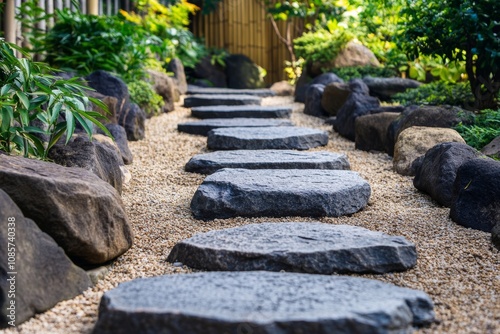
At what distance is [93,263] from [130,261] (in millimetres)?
173

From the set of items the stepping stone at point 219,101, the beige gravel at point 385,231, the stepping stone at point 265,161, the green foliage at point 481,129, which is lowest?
the beige gravel at point 385,231

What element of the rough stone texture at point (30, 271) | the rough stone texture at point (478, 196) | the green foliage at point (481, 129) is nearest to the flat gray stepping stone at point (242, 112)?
the green foliage at point (481, 129)

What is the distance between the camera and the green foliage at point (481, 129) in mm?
4355

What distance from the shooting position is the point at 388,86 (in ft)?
22.5

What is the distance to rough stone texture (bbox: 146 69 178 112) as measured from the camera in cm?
673

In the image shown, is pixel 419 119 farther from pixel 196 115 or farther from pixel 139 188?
pixel 196 115

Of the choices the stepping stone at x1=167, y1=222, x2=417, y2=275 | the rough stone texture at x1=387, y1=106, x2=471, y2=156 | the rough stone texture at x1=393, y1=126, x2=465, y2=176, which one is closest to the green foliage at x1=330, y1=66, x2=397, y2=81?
the rough stone texture at x1=387, y1=106, x2=471, y2=156

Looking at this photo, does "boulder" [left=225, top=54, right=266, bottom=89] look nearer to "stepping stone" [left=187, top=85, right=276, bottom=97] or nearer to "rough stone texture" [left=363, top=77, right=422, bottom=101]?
"stepping stone" [left=187, top=85, right=276, bottom=97]

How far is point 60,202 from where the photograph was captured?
7.52 feet

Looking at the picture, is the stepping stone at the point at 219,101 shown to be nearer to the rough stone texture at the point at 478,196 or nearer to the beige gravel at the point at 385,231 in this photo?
the beige gravel at the point at 385,231

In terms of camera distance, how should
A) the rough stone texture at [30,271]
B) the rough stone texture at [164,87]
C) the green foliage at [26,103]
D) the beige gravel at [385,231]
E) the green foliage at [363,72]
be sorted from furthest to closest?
1. the green foliage at [363,72]
2. the rough stone texture at [164,87]
3. the green foliage at [26,103]
4. the beige gravel at [385,231]
5. the rough stone texture at [30,271]

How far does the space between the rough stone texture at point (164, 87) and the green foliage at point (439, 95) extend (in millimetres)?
2370

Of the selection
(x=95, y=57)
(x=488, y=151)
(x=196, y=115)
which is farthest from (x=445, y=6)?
(x=95, y=57)

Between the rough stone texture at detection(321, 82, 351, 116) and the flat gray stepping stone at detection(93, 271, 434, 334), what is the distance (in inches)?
175
